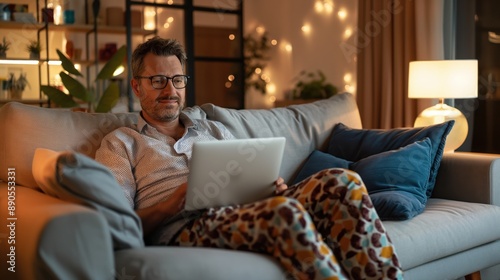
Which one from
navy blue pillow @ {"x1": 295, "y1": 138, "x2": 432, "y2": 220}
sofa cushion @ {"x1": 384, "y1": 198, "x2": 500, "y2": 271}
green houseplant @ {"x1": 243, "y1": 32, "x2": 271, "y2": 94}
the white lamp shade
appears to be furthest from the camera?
green houseplant @ {"x1": 243, "y1": 32, "x2": 271, "y2": 94}

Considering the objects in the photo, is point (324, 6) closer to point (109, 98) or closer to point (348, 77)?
point (348, 77)

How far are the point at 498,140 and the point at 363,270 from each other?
2778 millimetres

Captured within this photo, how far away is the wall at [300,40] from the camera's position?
19.7 feet

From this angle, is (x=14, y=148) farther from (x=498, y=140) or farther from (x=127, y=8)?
(x=127, y=8)

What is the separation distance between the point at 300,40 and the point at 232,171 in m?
5.02

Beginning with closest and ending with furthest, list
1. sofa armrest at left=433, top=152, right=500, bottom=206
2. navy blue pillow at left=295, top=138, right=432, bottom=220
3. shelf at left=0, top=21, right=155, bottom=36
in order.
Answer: navy blue pillow at left=295, top=138, right=432, bottom=220 → sofa armrest at left=433, top=152, right=500, bottom=206 → shelf at left=0, top=21, right=155, bottom=36

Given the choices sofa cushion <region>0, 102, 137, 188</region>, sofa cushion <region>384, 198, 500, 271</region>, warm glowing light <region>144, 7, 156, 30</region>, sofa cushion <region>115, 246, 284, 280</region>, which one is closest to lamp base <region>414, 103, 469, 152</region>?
sofa cushion <region>384, 198, 500, 271</region>

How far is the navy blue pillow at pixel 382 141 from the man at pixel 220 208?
0.67 metres

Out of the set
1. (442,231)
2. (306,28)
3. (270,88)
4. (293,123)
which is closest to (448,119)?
(293,123)

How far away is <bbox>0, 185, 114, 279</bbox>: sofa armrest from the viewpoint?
1.50m

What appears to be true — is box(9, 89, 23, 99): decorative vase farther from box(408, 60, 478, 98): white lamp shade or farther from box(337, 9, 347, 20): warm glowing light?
box(408, 60, 478, 98): white lamp shade

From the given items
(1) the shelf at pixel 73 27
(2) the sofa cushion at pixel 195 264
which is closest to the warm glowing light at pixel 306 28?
(1) the shelf at pixel 73 27

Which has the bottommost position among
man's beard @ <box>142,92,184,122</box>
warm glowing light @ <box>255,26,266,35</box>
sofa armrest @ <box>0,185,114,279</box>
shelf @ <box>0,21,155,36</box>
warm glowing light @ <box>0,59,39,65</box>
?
sofa armrest @ <box>0,185,114,279</box>

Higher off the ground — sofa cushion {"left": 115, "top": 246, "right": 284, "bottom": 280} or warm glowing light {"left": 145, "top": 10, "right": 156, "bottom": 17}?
warm glowing light {"left": 145, "top": 10, "right": 156, "bottom": 17}
